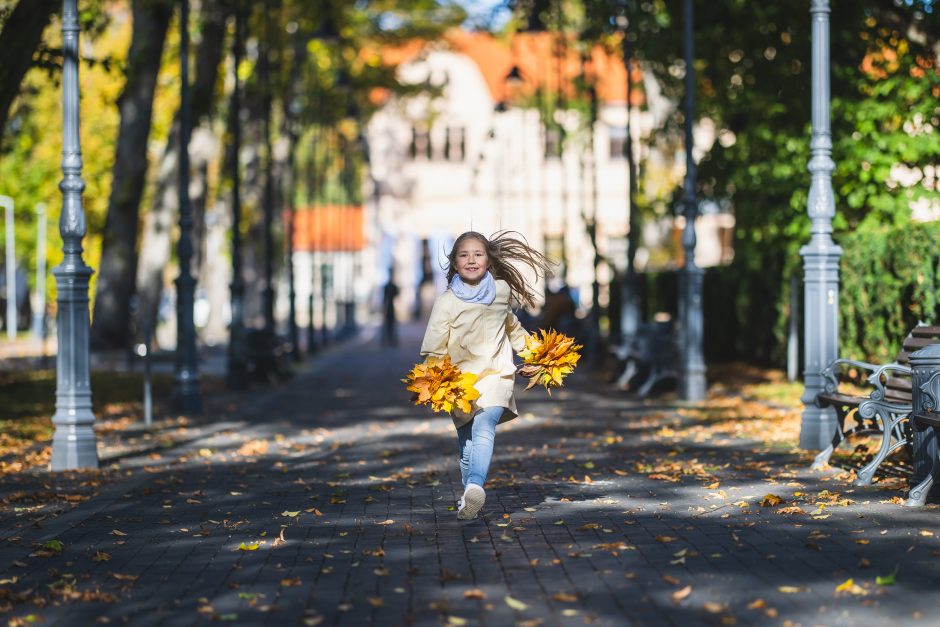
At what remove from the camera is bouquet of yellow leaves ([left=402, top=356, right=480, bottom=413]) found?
8.88m

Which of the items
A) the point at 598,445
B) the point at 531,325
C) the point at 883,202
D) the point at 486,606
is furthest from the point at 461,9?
the point at 486,606

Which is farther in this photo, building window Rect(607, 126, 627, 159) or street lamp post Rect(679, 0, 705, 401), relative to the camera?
building window Rect(607, 126, 627, 159)

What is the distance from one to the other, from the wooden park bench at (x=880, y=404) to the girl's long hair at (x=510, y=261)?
2553 mm

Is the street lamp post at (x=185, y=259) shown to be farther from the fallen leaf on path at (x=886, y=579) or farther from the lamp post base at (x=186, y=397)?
the fallen leaf on path at (x=886, y=579)

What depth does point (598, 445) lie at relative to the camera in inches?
555

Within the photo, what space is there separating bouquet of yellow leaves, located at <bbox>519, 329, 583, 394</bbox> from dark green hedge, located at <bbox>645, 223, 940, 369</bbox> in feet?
26.5

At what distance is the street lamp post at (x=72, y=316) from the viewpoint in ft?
42.4

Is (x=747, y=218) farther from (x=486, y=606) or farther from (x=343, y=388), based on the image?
(x=486, y=606)

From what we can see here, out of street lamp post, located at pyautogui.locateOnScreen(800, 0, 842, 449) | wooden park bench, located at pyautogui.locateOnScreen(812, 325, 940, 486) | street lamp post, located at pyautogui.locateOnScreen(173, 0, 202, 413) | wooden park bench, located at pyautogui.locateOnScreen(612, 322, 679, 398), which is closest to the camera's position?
wooden park bench, located at pyautogui.locateOnScreen(812, 325, 940, 486)

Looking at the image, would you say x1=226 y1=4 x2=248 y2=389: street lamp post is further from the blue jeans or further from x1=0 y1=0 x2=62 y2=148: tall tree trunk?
the blue jeans

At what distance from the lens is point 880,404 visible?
10672 millimetres

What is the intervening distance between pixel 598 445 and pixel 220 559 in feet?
21.4

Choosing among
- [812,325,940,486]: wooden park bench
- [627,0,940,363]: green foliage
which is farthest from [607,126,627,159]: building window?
[812,325,940,486]: wooden park bench

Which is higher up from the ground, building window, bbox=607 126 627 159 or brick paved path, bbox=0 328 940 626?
building window, bbox=607 126 627 159
